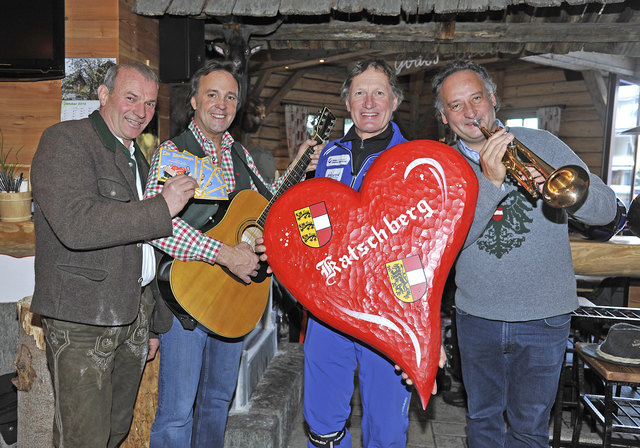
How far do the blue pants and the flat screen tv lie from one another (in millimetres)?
3084

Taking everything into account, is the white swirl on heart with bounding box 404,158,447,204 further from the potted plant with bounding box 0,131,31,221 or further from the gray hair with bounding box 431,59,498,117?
the potted plant with bounding box 0,131,31,221

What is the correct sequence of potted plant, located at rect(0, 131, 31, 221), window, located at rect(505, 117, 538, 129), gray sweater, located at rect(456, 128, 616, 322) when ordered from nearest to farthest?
gray sweater, located at rect(456, 128, 616, 322) → potted plant, located at rect(0, 131, 31, 221) → window, located at rect(505, 117, 538, 129)

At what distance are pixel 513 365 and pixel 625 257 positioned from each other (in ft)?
6.96

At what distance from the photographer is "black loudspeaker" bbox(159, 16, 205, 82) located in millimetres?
4148

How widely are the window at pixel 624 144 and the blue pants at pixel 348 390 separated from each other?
10379mm

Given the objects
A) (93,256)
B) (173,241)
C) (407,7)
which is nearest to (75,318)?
(93,256)

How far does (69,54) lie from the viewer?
375 centimetres

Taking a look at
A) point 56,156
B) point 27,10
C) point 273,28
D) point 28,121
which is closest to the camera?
point 56,156

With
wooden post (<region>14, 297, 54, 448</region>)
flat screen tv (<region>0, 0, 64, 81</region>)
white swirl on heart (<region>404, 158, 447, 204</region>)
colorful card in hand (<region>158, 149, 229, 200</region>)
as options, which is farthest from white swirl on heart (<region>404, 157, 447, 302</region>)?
flat screen tv (<region>0, 0, 64, 81</region>)

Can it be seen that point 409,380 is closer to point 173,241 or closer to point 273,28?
point 173,241

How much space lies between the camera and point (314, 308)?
1672mm

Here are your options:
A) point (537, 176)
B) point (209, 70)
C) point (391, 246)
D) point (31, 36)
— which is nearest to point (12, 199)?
point (31, 36)

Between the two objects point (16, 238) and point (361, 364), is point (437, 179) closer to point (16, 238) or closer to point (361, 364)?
point (361, 364)

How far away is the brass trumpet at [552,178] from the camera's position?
5.18 ft
